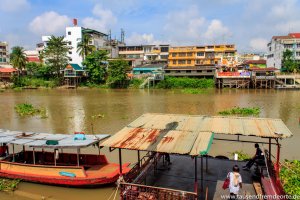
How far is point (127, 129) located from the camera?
10227 mm

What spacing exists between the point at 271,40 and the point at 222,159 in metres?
75.2

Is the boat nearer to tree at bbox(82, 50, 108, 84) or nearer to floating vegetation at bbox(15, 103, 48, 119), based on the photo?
floating vegetation at bbox(15, 103, 48, 119)

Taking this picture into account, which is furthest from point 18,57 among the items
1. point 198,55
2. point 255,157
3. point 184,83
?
point 255,157

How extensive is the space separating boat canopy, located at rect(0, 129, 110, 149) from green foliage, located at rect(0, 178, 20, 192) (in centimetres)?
180

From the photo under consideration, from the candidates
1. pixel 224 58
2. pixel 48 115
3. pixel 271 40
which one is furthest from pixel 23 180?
pixel 271 40

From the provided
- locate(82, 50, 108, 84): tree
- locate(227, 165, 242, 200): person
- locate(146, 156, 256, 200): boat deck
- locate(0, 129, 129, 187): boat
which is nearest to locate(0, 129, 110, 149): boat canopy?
locate(0, 129, 129, 187): boat

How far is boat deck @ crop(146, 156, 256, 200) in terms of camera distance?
9.57 m

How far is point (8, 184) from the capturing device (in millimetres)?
12750

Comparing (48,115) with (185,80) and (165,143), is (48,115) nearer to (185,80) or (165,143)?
(165,143)

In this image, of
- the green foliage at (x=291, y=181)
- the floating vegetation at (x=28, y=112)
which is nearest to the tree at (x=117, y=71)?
the floating vegetation at (x=28, y=112)

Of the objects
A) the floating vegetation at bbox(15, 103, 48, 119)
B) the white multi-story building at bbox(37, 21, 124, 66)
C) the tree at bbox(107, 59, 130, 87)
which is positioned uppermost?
the white multi-story building at bbox(37, 21, 124, 66)

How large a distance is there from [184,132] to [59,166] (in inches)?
247

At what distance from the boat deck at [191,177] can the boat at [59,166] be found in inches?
80.9

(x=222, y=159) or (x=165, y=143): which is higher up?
(x=165, y=143)
